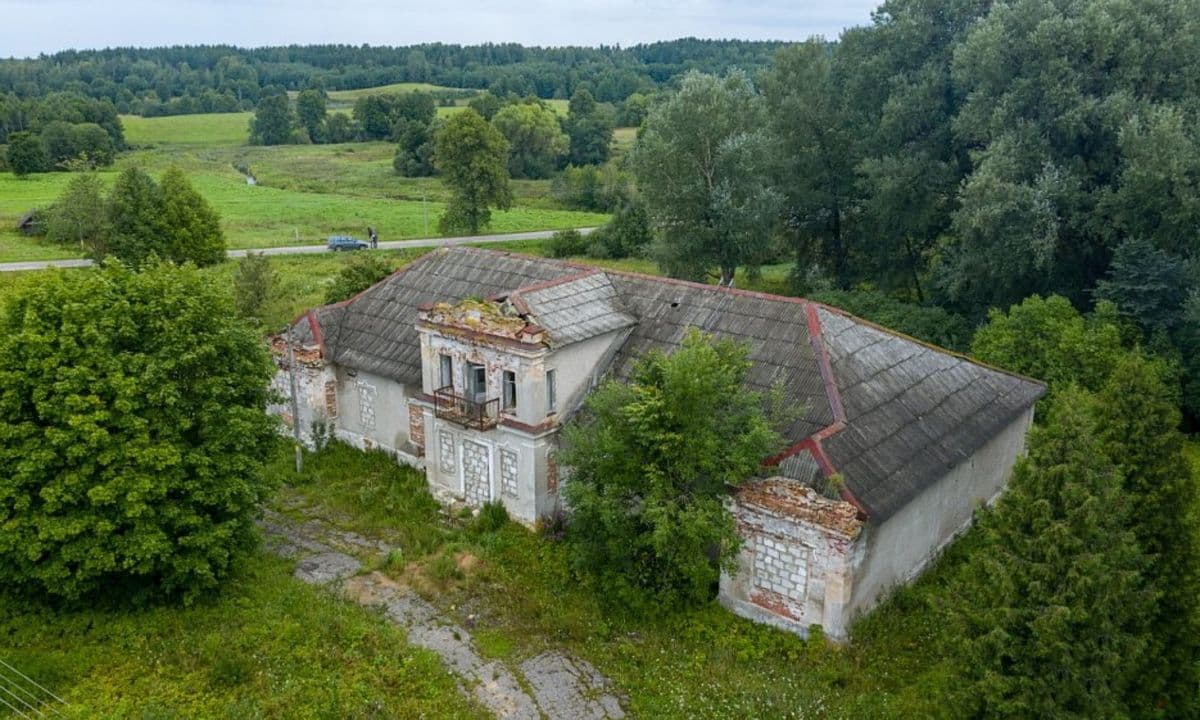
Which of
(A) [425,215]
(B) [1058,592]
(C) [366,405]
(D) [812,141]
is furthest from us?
(A) [425,215]

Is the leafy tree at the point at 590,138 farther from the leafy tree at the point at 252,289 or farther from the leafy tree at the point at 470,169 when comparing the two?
the leafy tree at the point at 252,289

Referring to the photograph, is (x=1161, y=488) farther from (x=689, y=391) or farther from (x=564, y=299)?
(x=564, y=299)

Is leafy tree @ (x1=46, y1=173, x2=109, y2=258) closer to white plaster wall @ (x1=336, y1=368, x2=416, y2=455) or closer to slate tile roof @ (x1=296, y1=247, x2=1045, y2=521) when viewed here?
white plaster wall @ (x1=336, y1=368, x2=416, y2=455)

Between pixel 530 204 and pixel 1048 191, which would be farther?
pixel 530 204

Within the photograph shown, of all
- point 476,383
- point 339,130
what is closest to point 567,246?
point 476,383

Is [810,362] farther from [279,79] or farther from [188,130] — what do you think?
[279,79]

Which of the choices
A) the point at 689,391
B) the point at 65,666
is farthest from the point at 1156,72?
the point at 65,666

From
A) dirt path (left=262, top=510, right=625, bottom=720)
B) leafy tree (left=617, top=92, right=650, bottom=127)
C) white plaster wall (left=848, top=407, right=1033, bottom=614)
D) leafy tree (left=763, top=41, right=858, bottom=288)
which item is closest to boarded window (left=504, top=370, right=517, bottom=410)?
dirt path (left=262, top=510, right=625, bottom=720)
